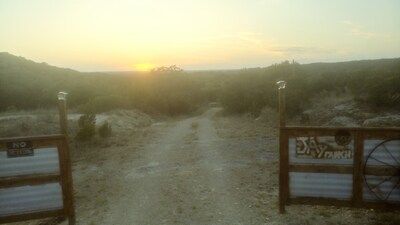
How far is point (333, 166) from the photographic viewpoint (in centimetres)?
711

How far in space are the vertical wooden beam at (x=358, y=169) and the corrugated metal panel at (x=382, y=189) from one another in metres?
0.11

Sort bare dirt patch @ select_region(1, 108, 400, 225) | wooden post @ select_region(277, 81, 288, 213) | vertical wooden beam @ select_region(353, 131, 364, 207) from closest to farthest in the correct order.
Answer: vertical wooden beam @ select_region(353, 131, 364, 207) → wooden post @ select_region(277, 81, 288, 213) → bare dirt patch @ select_region(1, 108, 400, 225)

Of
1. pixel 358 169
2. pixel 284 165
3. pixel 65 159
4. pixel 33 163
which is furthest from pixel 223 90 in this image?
pixel 33 163

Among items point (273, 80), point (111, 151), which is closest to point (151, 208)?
point (111, 151)

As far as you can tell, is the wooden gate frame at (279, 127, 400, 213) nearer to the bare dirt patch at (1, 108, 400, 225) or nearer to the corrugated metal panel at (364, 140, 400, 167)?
the corrugated metal panel at (364, 140, 400, 167)

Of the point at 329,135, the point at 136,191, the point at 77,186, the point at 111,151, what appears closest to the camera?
the point at 329,135

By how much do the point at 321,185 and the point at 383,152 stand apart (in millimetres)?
1304

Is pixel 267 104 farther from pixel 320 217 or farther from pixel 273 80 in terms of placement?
pixel 320 217

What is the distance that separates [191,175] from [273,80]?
2516 centimetres

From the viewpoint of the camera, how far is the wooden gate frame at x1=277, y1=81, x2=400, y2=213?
6.89 metres

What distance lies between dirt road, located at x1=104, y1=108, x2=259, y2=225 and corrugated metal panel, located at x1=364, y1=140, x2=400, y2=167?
2603mm

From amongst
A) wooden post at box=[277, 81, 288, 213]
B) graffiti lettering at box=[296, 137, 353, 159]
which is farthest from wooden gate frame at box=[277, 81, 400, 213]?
graffiti lettering at box=[296, 137, 353, 159]

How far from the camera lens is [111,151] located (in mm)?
15703

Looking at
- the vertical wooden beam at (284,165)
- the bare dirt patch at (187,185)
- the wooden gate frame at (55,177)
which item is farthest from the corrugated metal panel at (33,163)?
→ the vertical wooden beam at (284,165)
